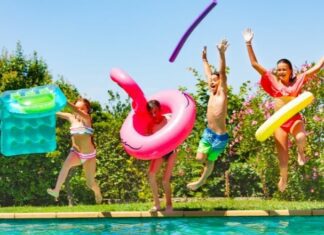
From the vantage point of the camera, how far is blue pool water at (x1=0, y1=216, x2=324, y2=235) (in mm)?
7004

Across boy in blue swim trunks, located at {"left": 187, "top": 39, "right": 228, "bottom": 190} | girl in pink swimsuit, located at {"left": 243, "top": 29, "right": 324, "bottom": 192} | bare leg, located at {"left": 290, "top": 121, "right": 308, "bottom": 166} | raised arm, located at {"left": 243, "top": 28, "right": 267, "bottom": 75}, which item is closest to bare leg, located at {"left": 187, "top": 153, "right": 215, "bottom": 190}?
boy in blue swim trunks, located at {"left": 187, "top": 39, "right": 228, "bottom": 190}

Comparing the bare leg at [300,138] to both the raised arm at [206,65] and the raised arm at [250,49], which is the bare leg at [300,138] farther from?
the raised arm at [206,65]

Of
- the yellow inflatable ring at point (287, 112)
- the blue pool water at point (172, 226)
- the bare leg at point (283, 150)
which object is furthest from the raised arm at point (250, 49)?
the blue pool water at point (172, 226)

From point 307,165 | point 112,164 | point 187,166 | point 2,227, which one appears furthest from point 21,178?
point 307,165

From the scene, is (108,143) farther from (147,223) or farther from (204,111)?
(147,223)

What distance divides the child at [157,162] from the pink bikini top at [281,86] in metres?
1.82

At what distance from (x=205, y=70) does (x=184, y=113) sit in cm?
86

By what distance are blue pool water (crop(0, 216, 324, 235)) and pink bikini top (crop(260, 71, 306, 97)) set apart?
78.9 inches

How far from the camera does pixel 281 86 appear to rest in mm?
8375

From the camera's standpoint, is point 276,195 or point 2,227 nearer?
point 2,227

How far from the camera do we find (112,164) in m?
13.0

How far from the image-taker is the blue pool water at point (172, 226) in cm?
700

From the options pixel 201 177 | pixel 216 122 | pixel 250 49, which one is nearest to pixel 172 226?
pixel 201 177

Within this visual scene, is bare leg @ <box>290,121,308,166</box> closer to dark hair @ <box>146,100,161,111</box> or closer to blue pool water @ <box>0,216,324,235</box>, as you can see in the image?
blue pool water @ <box>0,216,324,235</box>
